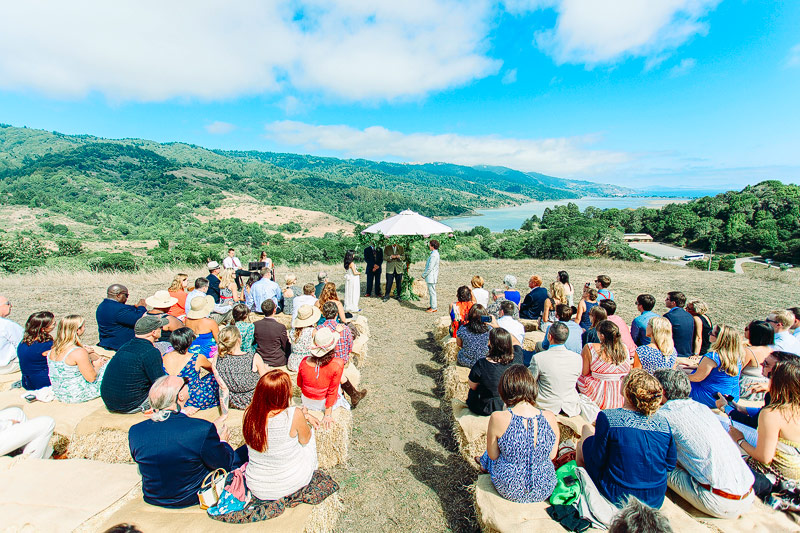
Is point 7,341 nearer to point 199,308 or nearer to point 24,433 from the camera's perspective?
point 24,433

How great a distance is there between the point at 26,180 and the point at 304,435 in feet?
411

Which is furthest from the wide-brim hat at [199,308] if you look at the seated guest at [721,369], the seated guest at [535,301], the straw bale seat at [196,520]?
the seated guest at [721,369]

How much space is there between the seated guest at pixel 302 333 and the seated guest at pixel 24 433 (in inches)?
105


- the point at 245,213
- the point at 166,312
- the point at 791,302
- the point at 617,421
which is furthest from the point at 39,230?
the point at 791,302

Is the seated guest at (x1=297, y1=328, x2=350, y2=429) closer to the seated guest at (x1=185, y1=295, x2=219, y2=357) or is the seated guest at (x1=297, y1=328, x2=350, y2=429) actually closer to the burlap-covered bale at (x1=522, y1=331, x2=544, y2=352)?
the seated guest at (x1=185, y1=295, x2=219, y2=357)

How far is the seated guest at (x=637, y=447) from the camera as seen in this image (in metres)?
2.64

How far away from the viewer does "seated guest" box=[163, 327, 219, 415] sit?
4.18 meters

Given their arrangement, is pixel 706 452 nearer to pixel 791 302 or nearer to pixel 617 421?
pixel 617 421

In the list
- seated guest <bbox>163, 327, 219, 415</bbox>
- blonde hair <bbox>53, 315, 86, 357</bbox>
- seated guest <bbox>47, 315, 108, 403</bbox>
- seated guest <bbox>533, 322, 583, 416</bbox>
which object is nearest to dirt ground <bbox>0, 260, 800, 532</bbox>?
seated guest <bbox>533, 322, 583, 416</bbox>

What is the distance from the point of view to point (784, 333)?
4926mm

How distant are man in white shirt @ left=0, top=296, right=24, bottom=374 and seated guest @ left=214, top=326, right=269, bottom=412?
3.73 m

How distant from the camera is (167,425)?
2736 millimetres

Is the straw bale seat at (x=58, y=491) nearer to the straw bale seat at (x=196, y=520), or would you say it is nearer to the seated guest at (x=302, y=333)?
the straw bale seat at (x=196, y=520)

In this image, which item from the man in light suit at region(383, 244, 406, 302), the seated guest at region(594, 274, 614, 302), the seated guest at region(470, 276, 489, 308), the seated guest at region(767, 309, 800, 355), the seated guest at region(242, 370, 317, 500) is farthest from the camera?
the man in light suit at region(383, 244, 406, 302)
